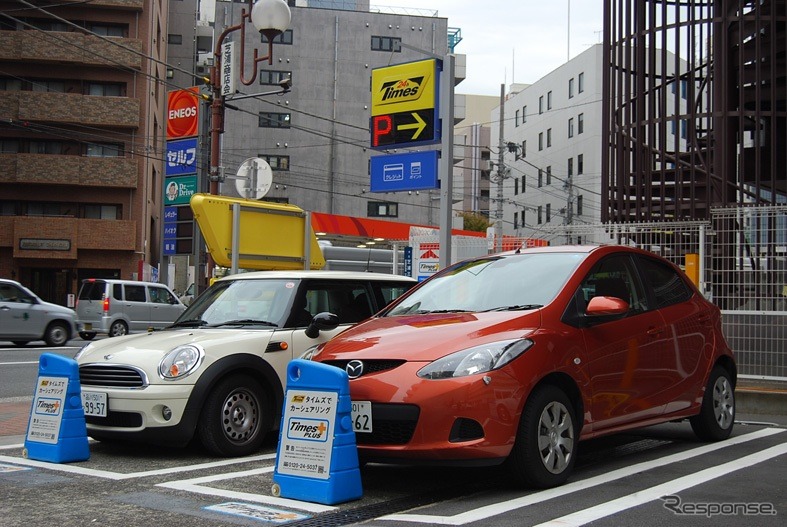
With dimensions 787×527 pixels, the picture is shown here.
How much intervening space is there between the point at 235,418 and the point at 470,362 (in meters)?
2.64

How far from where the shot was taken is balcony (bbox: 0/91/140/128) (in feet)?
142

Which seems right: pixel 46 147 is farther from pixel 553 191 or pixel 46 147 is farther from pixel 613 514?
pixel 613 514

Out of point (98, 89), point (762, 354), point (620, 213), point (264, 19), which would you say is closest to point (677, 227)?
point (762, 354)

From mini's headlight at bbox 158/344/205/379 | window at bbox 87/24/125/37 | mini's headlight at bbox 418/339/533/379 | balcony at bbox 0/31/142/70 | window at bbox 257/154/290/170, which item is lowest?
mini's headlight at bbox 158/344/205/379

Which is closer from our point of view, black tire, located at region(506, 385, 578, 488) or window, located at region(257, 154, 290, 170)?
black tire, located at region(506, 385, 578, 488)

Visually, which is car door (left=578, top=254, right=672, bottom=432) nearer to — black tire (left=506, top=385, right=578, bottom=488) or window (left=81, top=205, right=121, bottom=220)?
black tire (left=506, top=385, right=578, bottom=488)

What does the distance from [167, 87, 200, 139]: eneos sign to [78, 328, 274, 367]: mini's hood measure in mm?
12770

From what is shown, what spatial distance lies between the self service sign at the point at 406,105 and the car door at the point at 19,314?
1233 centimetres

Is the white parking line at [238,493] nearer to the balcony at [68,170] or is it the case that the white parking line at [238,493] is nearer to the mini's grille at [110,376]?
the mini's grille at [110,376]

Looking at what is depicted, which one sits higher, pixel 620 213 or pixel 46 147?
pixel 46 147

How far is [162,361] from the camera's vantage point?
7.39 meters

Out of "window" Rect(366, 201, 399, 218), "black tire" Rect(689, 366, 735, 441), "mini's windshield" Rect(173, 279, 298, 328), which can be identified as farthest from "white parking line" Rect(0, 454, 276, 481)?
"window" Rect(366, 201, 399, 218)

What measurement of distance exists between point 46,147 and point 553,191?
31077 mm

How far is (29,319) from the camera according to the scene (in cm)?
2234
